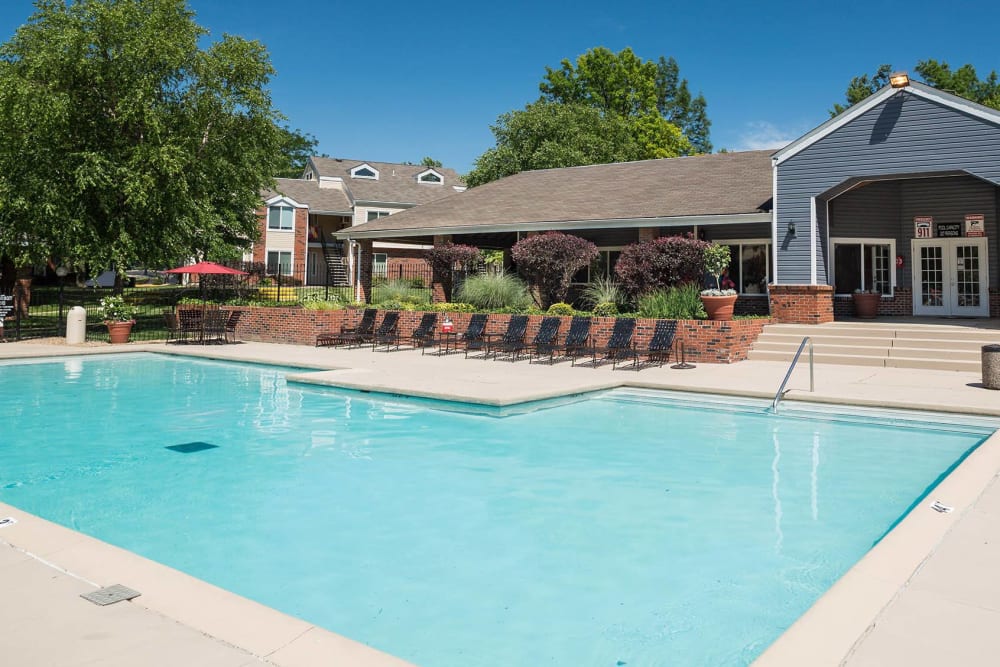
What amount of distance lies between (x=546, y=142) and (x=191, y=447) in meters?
34.1

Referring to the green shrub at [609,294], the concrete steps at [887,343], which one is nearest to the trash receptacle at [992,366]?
the concrete steps at [887,343]

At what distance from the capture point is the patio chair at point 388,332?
61.0ft

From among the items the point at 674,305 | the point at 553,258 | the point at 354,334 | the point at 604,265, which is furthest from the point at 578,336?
the point at 604,265

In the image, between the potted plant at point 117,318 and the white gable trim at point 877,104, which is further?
the potted plant at point 117,318

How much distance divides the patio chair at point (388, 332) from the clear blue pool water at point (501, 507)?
755cm

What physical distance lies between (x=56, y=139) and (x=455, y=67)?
23289 mm

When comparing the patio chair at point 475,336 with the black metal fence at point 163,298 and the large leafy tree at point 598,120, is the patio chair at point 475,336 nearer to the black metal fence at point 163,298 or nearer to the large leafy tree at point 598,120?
the black metal fence at point 163,298

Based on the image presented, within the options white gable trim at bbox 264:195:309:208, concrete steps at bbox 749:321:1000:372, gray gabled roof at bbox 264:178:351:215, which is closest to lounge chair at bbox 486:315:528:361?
concrete steps at bbox 749:321:1000:372

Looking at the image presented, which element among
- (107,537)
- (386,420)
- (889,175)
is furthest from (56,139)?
(889,175)

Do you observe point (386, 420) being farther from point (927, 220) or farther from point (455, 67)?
point (455, 67)

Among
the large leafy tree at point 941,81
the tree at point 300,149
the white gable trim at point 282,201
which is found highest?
the tree at point 300,149

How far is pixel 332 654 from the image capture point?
3068 millimetres

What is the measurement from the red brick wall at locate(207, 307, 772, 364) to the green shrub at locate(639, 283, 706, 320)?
66cm

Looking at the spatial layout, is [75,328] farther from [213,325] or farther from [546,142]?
[546,142]
